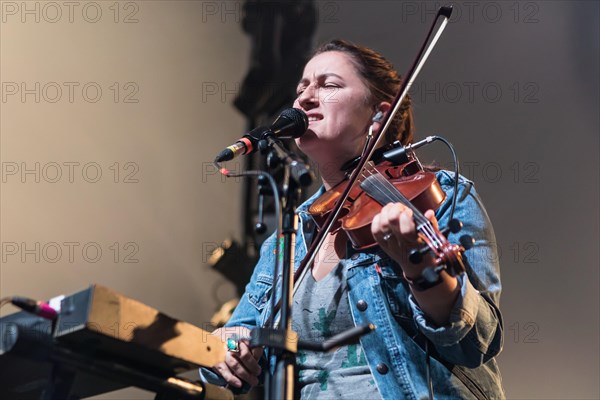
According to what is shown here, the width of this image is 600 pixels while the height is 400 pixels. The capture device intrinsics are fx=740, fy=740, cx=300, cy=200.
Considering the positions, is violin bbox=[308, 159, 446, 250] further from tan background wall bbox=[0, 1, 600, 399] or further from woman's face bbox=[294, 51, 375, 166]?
tan background wall bbox=[0, 1, 600, 399]

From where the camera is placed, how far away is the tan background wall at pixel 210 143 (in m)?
2.74

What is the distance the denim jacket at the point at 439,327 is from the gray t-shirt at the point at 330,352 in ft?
0.09

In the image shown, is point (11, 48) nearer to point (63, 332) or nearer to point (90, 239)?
point (90, 239)

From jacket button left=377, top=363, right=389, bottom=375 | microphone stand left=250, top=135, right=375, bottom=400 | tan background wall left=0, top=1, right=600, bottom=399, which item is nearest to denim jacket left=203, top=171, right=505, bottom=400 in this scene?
jacket button left=377, top=363, right=389, bottom=375

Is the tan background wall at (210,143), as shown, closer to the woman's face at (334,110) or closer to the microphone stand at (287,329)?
the woman's face at (334,110)

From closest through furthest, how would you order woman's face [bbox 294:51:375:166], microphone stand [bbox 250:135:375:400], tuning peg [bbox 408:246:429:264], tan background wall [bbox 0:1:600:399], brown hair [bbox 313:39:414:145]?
microphone stand [bbox 250:135:375:400] < tuning peg [bbox 408:246:429:264] < woman's face [bbox 294:51:375:166] < brown hair [bbox 313:39:414:145] < tan background wall [bbox 0:1:600:399]

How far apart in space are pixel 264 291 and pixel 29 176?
1277 mm

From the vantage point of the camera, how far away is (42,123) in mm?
2875

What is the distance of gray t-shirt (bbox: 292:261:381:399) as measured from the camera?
64.4 inches

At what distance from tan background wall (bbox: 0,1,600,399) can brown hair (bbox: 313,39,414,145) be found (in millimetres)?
687

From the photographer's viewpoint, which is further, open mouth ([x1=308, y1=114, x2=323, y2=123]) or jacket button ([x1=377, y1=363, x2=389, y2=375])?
open mouth ([x1=308, y1=114, x2=323, y2=123])

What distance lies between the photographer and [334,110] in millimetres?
2018

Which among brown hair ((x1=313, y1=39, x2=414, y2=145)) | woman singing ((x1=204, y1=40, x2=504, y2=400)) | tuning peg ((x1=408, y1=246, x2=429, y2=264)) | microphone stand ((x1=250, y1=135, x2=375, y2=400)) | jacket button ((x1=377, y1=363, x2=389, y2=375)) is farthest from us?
brown hair ((x1=313, y1=39, x2=414, y2=145))

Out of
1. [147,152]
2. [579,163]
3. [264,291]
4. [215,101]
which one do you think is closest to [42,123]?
[147,152]
